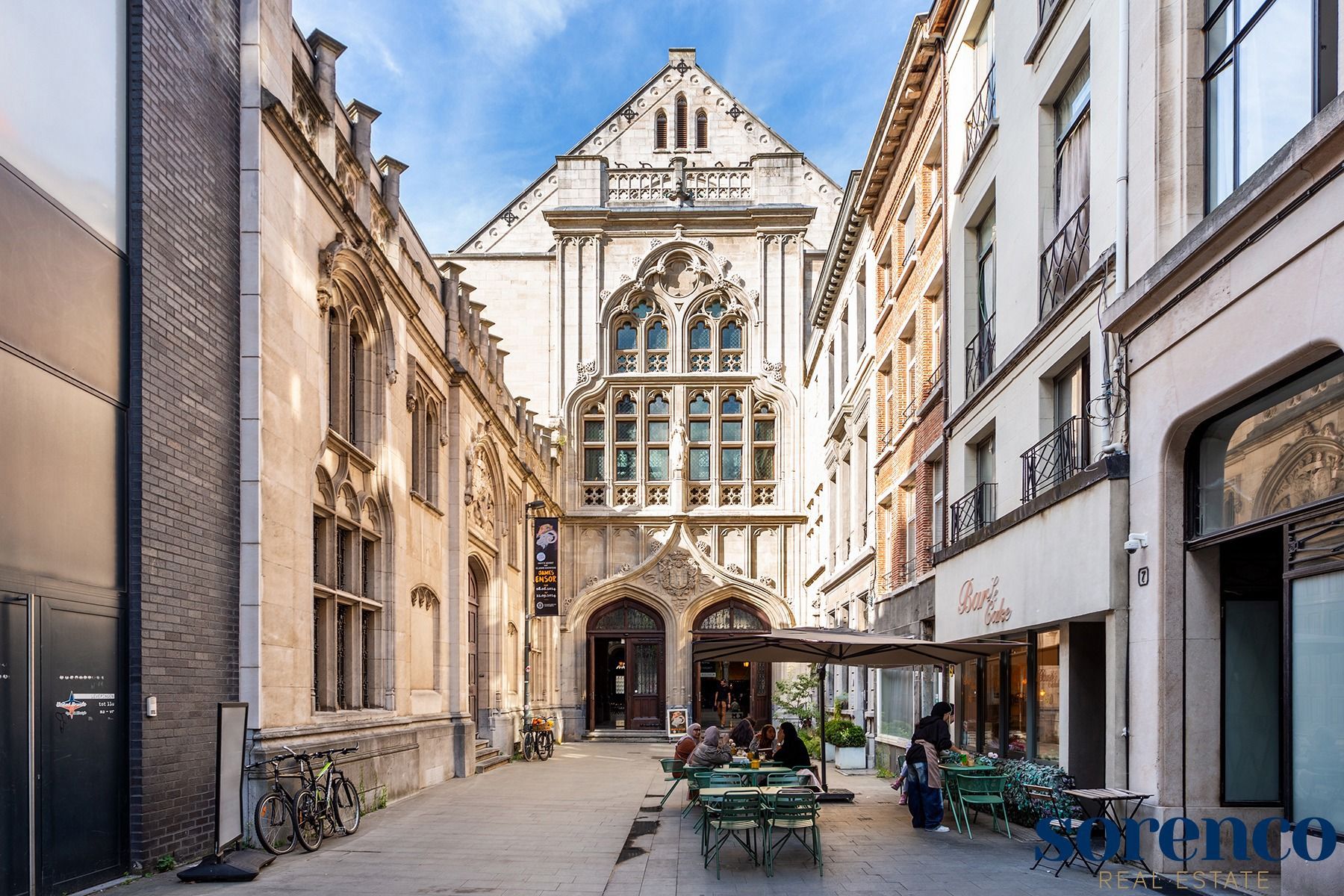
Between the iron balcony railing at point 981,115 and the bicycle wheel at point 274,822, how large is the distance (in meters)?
12.3

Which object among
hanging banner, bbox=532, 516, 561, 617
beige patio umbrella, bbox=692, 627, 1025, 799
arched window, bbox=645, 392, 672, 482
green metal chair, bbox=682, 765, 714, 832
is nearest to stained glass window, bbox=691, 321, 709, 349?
arched window, bbox=645, 392, 672, 482

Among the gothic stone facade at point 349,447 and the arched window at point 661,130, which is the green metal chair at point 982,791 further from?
the arched window at point 661,130

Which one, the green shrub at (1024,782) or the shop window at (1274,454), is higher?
the shop window at (1274,454)

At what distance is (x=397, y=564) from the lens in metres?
18.4

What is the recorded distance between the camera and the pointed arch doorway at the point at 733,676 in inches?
1431

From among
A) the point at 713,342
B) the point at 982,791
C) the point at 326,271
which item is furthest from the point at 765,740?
the point at 713,342

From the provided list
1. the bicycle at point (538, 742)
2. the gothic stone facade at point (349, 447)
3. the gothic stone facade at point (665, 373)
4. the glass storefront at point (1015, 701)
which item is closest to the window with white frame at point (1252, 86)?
the glass storefront at point (1015, 701)

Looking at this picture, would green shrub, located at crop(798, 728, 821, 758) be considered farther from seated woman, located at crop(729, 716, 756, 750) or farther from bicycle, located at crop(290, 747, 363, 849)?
bicycle, located at crop(290, 747, 363, 849)

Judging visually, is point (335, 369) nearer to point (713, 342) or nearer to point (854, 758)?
point (854, 758)

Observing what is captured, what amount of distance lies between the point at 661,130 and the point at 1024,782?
94.1ft

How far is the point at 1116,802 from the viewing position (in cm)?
1055

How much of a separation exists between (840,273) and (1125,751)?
20.8 meters

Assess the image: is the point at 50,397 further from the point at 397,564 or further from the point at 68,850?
the point at 397,564

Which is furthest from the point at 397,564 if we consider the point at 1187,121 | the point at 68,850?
the point at 1187,121
